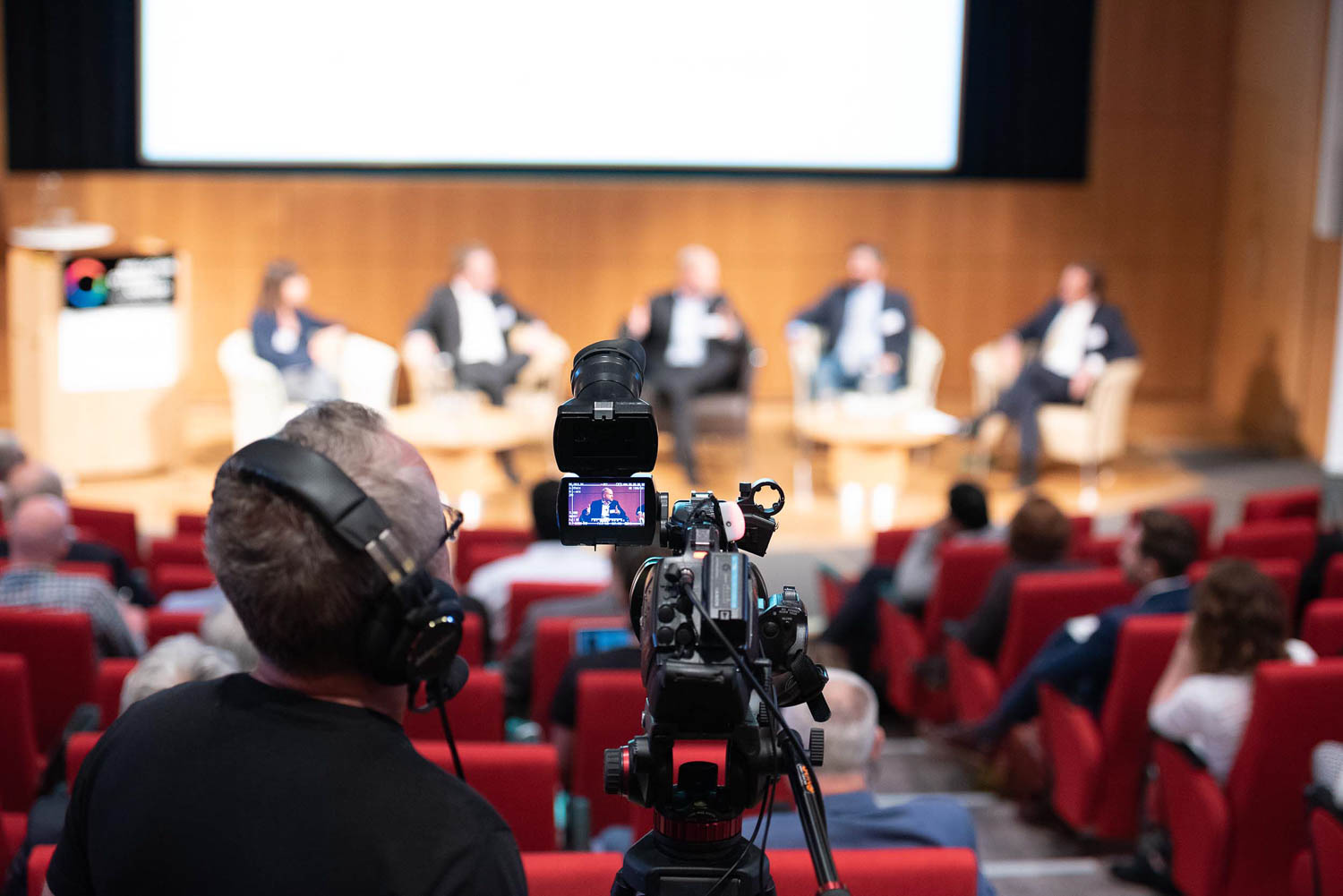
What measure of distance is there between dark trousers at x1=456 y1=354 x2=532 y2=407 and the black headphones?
6697 mm

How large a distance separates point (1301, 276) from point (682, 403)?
144 inches

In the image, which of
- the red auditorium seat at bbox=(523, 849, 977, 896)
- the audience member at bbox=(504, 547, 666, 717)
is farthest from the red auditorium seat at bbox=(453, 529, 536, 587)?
the red auditorium seat at bbox=(523, 849, 977, 896)

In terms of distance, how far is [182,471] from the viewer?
785cm

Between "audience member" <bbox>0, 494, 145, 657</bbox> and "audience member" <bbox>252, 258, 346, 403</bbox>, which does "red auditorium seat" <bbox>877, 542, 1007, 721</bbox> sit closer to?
"audience member" <bbox>0, 494, 145, 657</bbox>

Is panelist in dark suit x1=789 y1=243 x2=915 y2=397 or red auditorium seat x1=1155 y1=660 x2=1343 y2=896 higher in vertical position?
panelist in dark suit x1=789 y1=243 x2=915 y2=397

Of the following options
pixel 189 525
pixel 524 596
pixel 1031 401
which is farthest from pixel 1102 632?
pixel 1031 401

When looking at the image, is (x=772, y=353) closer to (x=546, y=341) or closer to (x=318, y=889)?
(x=546, y=341)

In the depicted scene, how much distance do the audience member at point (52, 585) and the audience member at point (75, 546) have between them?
73cm

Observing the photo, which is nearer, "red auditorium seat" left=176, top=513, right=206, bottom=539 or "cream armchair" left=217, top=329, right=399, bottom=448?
"red auditorium seat" left=176, top=513, right=206, bottom=539

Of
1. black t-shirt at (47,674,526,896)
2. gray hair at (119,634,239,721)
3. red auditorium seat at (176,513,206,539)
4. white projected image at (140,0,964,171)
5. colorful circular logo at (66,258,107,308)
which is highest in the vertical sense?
white projected image at (140,0,964,171)

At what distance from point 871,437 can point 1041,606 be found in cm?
320

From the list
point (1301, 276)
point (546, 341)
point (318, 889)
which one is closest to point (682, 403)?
point (546, 341)

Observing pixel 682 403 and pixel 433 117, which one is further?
pixel 433 117

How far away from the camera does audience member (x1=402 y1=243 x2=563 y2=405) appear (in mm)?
7844
